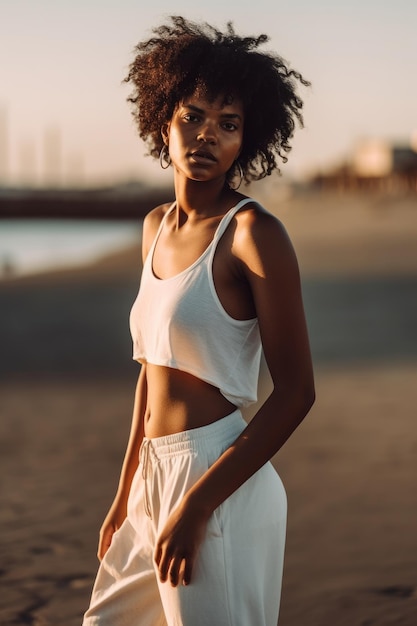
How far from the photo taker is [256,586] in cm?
213

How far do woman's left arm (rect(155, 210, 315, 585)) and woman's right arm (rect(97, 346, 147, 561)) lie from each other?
0.47 meters

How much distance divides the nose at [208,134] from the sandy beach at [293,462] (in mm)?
2469

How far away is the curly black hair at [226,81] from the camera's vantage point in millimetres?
2240

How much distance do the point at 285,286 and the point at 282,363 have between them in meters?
0.16

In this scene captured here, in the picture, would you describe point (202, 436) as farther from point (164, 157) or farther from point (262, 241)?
point (164, 157)

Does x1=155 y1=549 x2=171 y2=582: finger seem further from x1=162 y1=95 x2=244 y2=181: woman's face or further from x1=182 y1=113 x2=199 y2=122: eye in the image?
x1=182 y1=113 x2=199 y2=122: eye

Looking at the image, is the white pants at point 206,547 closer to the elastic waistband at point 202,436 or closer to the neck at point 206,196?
the elastic waistband at point 202,436

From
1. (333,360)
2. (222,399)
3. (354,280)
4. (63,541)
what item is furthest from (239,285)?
(354,280)

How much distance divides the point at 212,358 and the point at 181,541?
1.28 ft

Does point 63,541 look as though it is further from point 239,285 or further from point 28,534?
point 239,285

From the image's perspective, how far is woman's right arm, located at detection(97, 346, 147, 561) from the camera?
2.56 metres

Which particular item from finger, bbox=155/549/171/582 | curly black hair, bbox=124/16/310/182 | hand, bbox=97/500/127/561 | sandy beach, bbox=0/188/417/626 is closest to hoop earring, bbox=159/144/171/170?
curly black hair, bbox=124/16/310/182

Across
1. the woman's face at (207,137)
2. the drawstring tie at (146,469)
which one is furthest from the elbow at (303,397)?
the woman's face at (207,137)

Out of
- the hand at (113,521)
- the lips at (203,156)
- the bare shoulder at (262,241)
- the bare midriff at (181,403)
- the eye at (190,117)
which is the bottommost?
the hand at (113,521)
